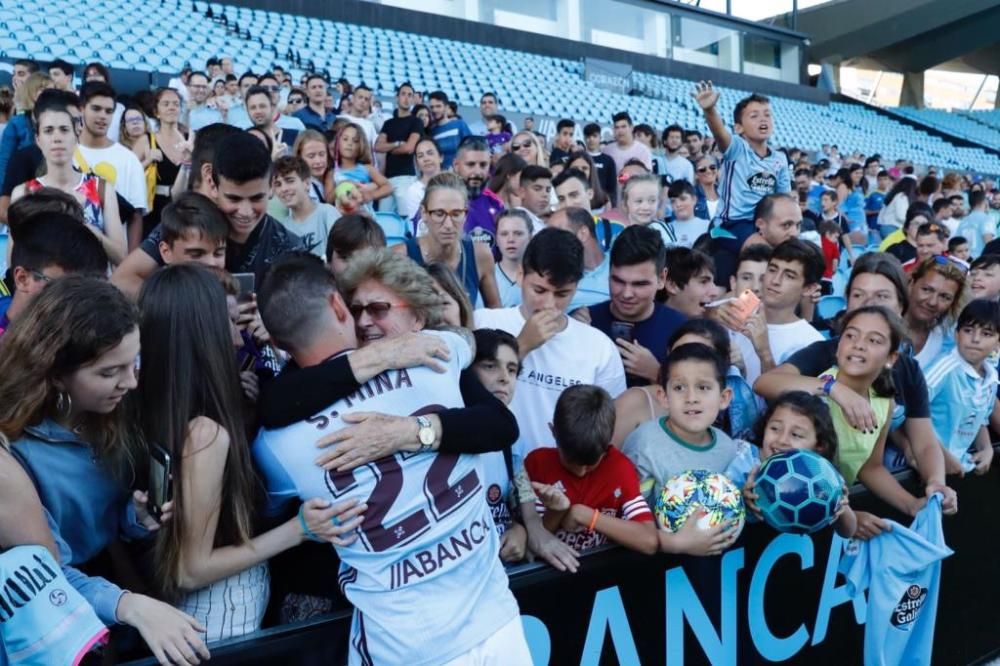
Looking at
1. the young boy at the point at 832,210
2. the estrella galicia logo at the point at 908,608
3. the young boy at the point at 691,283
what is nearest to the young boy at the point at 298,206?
the young boy at the point at 691,283

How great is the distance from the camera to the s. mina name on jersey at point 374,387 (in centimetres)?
214

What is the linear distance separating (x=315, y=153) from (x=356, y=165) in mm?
718

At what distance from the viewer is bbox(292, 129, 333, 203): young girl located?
6.70 meters

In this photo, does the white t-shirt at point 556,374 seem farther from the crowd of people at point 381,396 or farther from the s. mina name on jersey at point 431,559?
the s. mina name on jersey at point 431,559

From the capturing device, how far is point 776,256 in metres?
4.39

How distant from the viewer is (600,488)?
2881 millimetres

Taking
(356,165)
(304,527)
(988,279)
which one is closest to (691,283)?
(988,279)

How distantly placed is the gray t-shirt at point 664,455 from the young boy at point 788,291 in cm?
125

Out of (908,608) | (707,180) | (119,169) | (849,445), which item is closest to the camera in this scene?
(849,445)

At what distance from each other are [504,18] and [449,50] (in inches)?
169

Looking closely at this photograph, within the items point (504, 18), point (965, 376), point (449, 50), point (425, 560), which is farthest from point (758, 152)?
point (504, 18)

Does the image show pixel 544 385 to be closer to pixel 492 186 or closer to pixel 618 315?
pixel 618 315

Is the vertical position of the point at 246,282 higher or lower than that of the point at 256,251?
lower

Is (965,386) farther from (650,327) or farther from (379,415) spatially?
(379,415)
